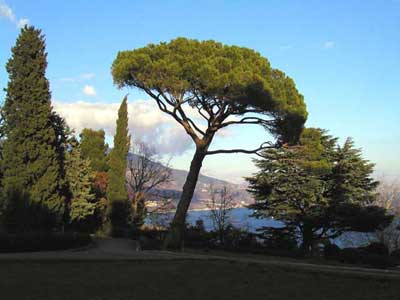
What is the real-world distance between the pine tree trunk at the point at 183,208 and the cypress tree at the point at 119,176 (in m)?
14.0

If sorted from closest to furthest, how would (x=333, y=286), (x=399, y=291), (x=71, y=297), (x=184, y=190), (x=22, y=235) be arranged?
(x=71, y=297)
(x=399, y=291)
(x=333, y=286)
(x=22, y=235)
(x=184, y=190)

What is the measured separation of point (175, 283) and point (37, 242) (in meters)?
10.3

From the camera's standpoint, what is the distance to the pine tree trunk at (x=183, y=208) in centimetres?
1921

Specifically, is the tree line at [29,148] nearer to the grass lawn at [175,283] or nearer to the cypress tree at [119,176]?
the cypress tree at [119,176]

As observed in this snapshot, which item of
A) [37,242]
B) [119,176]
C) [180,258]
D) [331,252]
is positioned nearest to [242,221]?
[119,176]

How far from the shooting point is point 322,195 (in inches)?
1006

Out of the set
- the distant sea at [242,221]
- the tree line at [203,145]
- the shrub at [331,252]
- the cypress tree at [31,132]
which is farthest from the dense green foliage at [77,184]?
the shrub at [331,252]

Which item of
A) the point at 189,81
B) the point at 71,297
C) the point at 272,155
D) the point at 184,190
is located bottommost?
the point at 71,297

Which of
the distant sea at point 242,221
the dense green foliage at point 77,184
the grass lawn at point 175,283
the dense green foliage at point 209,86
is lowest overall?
the grass lawn at point 175,283

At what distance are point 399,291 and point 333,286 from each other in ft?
3.54

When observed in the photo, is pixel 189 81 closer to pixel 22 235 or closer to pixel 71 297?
pixel 22 235

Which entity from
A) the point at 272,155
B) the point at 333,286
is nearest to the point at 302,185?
the point at 272,155

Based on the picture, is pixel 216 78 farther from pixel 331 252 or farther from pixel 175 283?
pixel 175 283

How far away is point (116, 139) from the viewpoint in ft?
115
